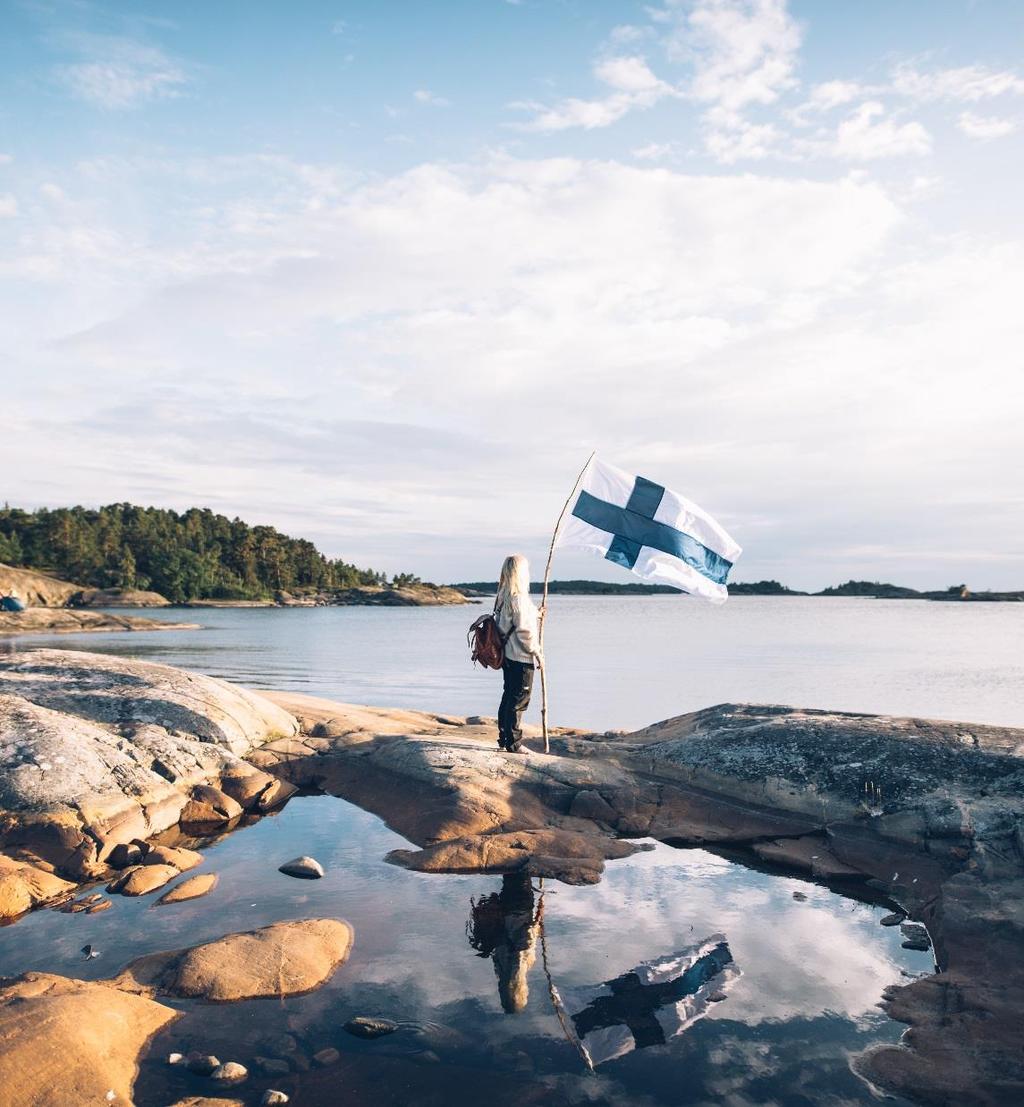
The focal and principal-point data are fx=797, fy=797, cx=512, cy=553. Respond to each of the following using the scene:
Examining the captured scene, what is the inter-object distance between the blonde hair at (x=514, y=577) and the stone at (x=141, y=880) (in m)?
5.38

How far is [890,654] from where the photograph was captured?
50469 mm

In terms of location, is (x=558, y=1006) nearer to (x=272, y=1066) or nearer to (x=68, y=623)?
(x=272, y=1066)

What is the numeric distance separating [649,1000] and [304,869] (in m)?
3.61

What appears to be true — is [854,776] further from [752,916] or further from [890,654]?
[890,654]

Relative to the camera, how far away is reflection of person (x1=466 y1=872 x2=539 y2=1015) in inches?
211

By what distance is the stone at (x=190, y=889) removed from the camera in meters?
6.77

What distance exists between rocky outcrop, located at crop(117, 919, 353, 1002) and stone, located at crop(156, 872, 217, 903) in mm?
1198

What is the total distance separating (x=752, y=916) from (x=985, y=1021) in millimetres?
1933

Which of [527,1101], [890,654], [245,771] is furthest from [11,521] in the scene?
[527,1101]

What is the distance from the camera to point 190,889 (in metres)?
6.92

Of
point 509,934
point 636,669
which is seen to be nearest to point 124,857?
point 509,934

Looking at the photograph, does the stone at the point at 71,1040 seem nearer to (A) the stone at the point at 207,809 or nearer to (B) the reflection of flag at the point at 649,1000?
(B) the reflection of flag at the point at 649,1000

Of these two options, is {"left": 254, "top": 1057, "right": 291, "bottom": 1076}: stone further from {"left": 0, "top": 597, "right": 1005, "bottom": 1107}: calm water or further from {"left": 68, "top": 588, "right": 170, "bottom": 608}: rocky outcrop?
{"left": 68, "top": 588, "right": 170, "bottom": 608}: rocky outcrop

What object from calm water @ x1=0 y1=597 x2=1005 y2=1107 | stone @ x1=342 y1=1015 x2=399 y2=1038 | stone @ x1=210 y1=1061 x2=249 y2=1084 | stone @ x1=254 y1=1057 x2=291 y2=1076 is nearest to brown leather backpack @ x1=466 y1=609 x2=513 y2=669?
calm water @ x1=0 y1=597 x2=1005 y2=1107
